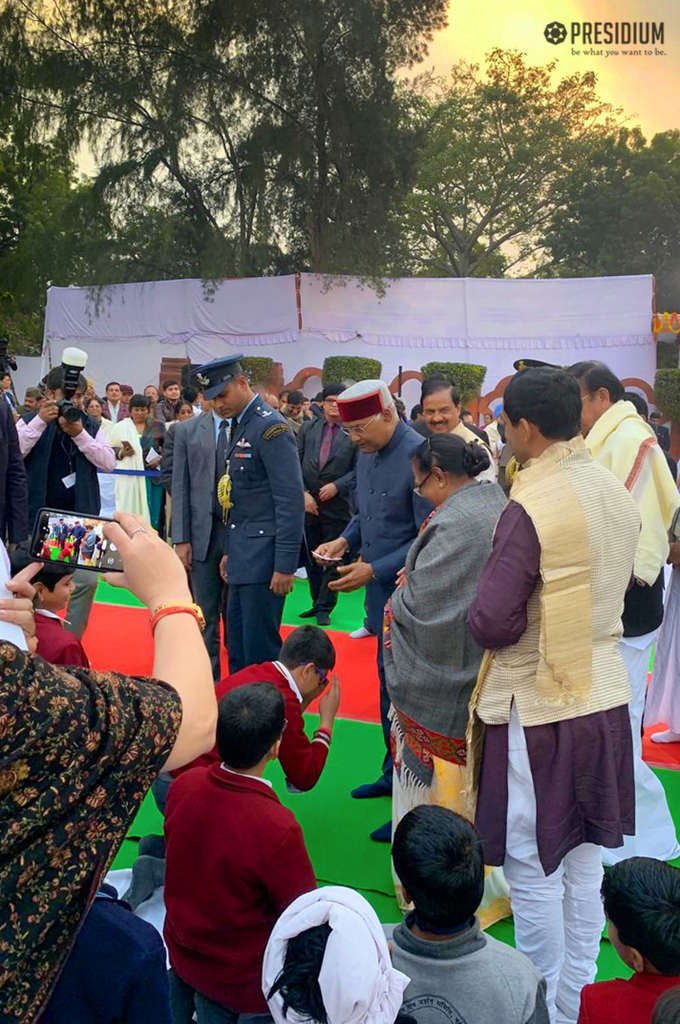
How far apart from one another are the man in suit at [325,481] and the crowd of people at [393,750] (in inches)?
112

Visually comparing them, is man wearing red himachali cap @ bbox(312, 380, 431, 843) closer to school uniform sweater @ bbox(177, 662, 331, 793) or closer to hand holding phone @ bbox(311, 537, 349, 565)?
hand holding phone @ bbox(311, 537, 349, 565)

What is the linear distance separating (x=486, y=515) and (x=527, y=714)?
0.67m

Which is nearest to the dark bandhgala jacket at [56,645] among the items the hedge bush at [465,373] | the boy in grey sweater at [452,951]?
the boy in grey sweater at [452,951]

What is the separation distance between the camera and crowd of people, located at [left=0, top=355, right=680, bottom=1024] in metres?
1.20

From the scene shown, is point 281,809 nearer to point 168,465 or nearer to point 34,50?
point 168,465

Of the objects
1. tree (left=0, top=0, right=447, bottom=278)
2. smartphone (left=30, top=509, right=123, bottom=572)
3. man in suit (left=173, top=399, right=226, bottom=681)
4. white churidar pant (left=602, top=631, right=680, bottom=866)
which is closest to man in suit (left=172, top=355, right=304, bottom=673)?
man in suit (left=173, top=399, right=226, bottom=681)

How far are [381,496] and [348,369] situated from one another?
16.1 m

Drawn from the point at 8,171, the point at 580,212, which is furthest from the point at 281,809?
the point at 580,212

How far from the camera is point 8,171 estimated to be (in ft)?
91.7

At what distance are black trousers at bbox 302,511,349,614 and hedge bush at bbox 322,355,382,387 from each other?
39.2 feet

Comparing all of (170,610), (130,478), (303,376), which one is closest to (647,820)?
(170,610)

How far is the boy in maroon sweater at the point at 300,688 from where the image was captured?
3.32 meters

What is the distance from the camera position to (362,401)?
394cm

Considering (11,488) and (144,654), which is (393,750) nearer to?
(11,488)
